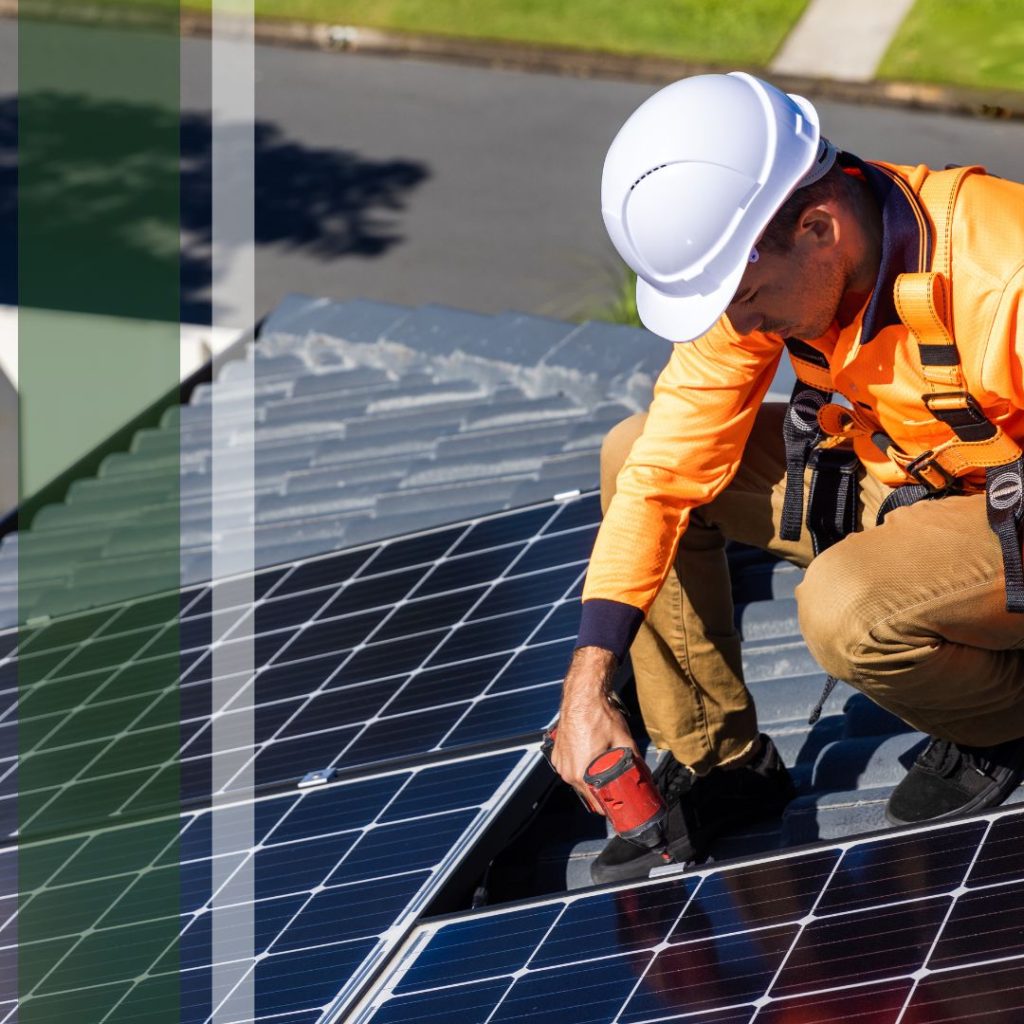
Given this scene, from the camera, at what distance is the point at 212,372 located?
30.7 ft

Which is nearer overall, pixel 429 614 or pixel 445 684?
pixel 445 684

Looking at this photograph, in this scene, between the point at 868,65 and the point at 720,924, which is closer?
the point at 720,924

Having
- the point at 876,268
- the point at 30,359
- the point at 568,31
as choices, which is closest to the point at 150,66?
the point at 568,31

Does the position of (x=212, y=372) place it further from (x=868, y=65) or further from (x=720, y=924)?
(x=868, y=65)

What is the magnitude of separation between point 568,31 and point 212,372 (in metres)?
14.8

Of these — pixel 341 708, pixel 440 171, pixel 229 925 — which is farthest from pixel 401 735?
pixel 440 171

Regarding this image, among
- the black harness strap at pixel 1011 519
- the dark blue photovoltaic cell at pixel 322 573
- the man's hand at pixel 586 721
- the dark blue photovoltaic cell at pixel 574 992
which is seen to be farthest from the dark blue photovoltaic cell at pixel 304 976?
the dark blue photovoltaic cell at pixel 322 573

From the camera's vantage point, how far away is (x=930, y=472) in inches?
174

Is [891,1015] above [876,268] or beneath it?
beneath

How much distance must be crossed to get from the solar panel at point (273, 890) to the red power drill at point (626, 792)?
18.7 inches

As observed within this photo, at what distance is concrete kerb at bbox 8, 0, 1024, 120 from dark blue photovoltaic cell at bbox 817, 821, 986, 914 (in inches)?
688

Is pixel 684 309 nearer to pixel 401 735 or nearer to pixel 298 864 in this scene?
pixel 401 735

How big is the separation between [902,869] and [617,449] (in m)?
1.58
